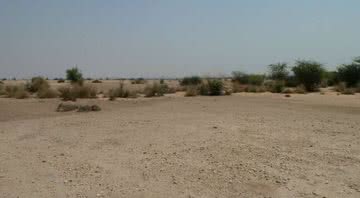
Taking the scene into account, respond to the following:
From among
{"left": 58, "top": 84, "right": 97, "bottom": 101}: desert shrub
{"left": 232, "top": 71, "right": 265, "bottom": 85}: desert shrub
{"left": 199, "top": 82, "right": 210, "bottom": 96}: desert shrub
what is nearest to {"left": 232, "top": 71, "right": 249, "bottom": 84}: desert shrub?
{"left": 232, "top": 71, "right": 265, "bottom": 85}: desert shrub

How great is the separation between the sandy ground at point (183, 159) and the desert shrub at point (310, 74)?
3434cm

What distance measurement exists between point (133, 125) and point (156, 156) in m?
6.09

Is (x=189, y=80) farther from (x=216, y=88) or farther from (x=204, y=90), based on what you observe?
(x=216, y=88)

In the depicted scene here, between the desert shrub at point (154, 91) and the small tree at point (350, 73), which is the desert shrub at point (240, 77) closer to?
the small tree at point (350, 73)

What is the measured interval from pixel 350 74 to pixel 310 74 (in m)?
8.37

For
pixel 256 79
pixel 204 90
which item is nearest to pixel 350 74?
pixel 256 79

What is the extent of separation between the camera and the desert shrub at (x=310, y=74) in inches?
2019

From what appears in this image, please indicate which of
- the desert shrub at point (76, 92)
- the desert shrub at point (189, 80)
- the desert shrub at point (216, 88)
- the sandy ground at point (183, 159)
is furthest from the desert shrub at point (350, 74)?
the sandy ground at point (183, 159)

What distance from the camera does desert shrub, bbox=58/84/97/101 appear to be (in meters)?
34.3

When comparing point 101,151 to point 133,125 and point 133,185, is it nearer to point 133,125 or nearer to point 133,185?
point 133,185

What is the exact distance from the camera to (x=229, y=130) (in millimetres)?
15219

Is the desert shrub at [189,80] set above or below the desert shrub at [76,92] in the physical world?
above

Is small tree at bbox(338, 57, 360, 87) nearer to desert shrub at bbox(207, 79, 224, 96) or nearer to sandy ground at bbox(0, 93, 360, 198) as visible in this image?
desert shrub at bbox(207, 79, 224, 96)

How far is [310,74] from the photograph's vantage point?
5166cm
